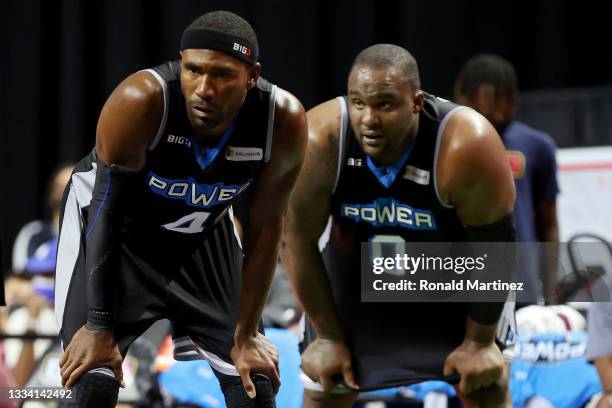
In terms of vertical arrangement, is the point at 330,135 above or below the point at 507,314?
above

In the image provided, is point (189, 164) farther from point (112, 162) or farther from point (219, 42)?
point (219, 42)

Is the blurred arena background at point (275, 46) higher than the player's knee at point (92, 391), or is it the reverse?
the blurred arena background at point (275, 46)

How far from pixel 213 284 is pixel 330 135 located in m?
0.56

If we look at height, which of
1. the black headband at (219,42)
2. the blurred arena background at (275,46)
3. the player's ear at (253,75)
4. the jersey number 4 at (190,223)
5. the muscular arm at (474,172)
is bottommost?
the jersey number 4 at (190,223)

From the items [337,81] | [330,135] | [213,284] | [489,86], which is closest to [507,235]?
[330,135]

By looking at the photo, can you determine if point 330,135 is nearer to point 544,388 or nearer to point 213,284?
point 213,284

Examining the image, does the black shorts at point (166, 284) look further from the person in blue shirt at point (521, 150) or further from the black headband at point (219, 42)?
the person in blue shirt at point (521, 150)

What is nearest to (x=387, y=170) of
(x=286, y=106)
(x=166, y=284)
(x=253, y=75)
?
(x=286, y=106)

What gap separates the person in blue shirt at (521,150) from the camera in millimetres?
4469

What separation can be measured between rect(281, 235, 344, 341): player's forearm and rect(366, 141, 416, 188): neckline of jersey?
28 cm

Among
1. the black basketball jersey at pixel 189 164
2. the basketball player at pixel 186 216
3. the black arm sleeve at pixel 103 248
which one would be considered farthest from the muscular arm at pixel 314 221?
the black arm sleeve at pixel 103 248

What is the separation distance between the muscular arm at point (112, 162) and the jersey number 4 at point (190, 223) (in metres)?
0.23

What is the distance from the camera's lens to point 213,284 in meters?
3.23

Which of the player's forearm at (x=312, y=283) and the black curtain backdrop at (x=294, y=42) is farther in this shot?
the black curtain backdrop at (x=294, y=42)
